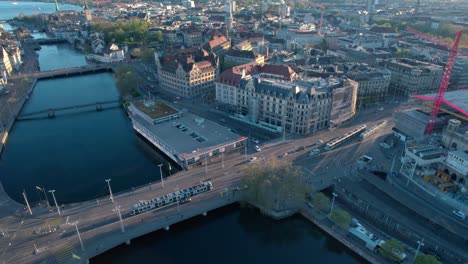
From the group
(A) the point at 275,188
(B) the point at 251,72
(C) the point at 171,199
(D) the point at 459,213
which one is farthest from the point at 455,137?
(C) the point at 171,199

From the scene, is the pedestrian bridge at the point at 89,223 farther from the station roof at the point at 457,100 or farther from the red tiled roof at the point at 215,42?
the red tiled roof at the point at 215,42

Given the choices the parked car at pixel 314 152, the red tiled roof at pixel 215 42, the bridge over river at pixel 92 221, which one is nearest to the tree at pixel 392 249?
the bridge over river at pixel 92 221

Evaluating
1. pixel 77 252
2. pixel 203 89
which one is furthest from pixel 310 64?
pixel 77 252

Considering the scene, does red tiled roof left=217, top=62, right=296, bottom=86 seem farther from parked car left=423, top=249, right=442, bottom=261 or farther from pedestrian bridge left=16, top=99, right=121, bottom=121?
parked car left=423, top=249, right=442, bottom=261

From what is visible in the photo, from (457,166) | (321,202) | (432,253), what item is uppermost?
(457,166)

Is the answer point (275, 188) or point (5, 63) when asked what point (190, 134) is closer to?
point (275, 188)

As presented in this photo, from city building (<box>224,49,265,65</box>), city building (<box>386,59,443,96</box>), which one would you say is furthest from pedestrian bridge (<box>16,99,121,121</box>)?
city building (<box>386,59,443,96</box>)
